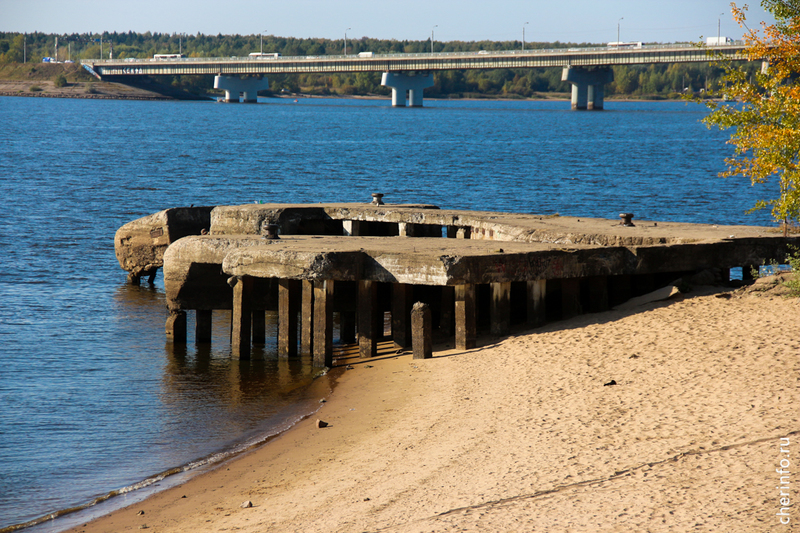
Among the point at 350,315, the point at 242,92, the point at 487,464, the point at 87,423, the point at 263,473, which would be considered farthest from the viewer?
the point at 242,92

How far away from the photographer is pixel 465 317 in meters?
13.3

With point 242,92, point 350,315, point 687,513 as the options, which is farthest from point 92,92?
point 687,513

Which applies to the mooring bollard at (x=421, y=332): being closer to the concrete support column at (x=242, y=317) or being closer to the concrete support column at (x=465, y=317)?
the concrete support column at (x=465, y=317)

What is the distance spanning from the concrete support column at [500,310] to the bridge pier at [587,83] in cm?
12067

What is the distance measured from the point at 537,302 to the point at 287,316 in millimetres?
4372

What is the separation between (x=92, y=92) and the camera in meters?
170

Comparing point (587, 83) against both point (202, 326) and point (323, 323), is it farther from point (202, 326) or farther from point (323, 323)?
point (323, 323)

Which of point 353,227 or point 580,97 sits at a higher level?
point 580,97

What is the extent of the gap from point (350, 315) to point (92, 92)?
170 m

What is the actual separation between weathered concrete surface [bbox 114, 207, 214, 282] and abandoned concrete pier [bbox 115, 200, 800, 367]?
549 cm

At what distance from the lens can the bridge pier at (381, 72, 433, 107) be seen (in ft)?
476

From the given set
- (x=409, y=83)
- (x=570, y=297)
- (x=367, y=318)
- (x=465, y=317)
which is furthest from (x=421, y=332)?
(x=409, y=83)

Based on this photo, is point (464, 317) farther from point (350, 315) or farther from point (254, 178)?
point (254, 178)

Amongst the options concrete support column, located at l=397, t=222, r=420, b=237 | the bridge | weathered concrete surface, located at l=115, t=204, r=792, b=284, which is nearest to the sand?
weathered concrete surface, located at l=115, t=204, r=792, b=284
